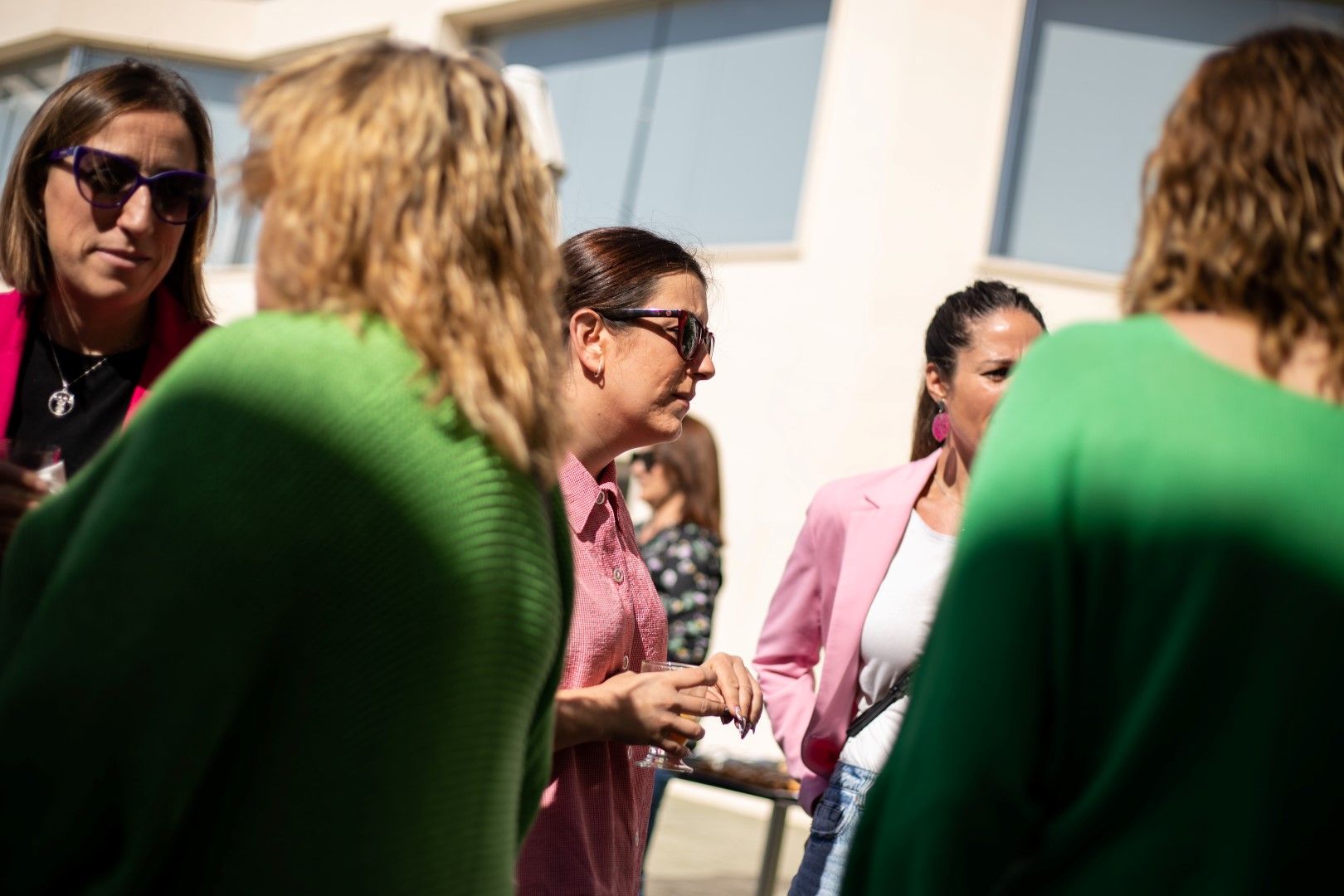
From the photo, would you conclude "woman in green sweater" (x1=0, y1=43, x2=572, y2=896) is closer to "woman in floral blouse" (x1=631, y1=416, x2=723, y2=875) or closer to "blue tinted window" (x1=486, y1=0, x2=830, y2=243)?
"woman in floral blouse" (x1=631, y1=416, x2=723, y2=875)

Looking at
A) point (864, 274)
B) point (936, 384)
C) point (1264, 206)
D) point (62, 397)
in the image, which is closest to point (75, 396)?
point (62, 397)

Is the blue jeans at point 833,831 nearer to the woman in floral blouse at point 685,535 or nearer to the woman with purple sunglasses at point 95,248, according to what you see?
the woman with purple sunglasses at point 95,248

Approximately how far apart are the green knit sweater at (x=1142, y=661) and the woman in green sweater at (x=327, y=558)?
460mm

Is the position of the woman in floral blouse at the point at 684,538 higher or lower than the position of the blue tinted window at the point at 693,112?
lower

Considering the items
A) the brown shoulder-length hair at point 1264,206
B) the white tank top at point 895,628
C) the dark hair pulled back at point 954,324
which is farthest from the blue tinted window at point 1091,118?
the brown shoulder-length hair at point 1264,206

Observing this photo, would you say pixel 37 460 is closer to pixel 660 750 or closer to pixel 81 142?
pixel 81 142

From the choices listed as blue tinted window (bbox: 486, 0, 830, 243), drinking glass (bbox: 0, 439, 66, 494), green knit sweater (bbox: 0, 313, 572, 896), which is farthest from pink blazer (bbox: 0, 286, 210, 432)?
blue tinted window (bbox: 486, 0, 830, 243)

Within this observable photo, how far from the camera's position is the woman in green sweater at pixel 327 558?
4.19 feet

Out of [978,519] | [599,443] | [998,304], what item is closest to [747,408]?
[998,304]

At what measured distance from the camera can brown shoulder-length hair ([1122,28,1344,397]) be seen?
56.0 inches

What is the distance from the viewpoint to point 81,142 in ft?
8.00

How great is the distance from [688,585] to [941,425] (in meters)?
2.27

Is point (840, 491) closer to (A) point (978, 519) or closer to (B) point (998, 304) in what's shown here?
(B) point (998, 304)

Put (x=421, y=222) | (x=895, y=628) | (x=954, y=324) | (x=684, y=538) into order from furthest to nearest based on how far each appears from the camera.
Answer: (x=684, y=538)
(x=954, y=324)
(x=895, y=628)
(x=421, y=222)
